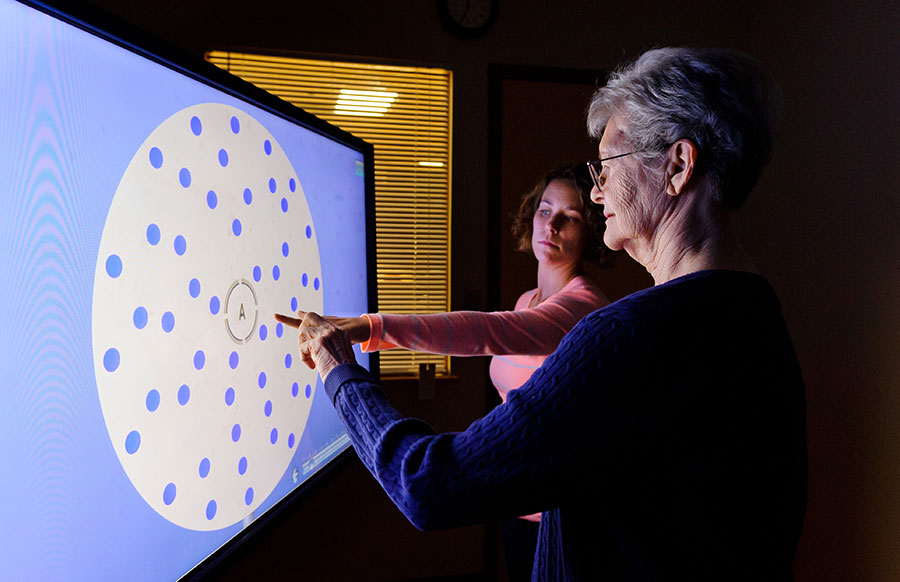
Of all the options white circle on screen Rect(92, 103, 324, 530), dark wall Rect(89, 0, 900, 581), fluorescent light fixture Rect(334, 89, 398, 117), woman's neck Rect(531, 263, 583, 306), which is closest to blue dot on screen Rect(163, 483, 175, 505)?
white circle on screen Rect(92, 103, 324, 530)

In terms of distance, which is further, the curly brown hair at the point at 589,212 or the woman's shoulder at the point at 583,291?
the curly brown hair at the point at 589,212

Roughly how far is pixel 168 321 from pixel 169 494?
0.24 metres

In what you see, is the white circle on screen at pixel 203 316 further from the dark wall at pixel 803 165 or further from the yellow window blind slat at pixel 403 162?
the dark wall at pixel 803 165

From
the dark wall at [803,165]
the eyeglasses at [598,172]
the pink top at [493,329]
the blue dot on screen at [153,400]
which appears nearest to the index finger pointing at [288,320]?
the pink top at [493,329]

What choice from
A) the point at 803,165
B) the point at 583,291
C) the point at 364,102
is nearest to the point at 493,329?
the point at 583,291

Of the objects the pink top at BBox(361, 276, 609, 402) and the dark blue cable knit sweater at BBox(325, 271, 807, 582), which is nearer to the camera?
the dark blue cable knit sweater at BBox(325, 271, 807, 582)

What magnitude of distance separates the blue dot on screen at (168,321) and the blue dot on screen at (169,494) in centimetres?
21

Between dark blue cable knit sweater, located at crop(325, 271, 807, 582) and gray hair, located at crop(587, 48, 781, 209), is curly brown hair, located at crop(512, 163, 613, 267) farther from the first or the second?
dark blue cable knit sweater, located at crop(325, 271, 807, 582)

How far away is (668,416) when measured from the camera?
67 cm

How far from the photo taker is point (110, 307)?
0.63 metres

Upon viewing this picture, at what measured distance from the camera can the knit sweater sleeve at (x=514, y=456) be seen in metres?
0.67

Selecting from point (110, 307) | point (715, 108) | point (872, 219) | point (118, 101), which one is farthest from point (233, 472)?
point (872, 219)

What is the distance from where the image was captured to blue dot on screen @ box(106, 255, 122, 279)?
621 mm

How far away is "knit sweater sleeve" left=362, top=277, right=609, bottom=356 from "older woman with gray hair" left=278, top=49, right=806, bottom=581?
A: 0.33 meters
